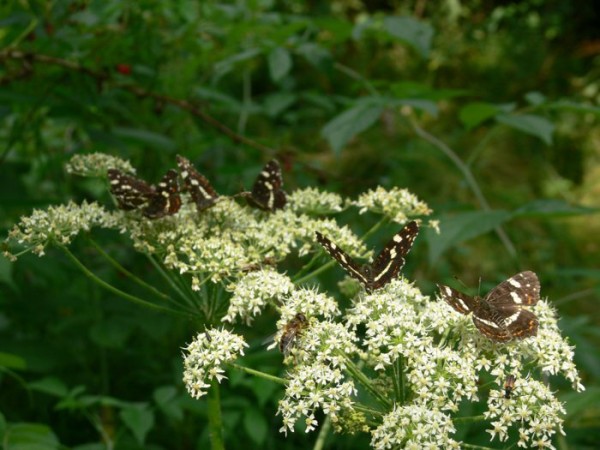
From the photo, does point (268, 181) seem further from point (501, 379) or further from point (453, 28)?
point (453, 28)

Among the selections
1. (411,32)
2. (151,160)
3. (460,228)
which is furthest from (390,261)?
(151,160)

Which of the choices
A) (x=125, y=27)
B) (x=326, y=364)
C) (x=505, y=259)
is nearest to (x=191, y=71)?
(x=125, y=27)

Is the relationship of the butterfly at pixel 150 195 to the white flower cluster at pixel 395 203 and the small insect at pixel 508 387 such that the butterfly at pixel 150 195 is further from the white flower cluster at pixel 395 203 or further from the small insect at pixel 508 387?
the small insect at pixel 508 387

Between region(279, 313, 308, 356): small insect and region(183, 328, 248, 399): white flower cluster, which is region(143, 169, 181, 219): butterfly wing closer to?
region(183, 328, 248, 399): white flower cluster

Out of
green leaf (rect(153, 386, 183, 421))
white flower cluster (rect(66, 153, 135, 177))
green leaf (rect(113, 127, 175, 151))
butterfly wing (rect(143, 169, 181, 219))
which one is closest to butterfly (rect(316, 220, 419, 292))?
butterfly wing (rect(143, 169, 181, 219))

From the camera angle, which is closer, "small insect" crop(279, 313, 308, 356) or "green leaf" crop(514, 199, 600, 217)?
"small insect" crop(279, 313, 308, 356)

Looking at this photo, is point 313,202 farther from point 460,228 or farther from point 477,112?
point 477,112

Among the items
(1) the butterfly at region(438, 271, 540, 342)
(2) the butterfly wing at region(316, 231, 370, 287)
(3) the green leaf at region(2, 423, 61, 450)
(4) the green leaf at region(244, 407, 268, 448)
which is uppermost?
(1) the butterfly at region(438, 271, 540, 342)

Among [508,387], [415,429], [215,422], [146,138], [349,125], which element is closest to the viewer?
[415,429]
